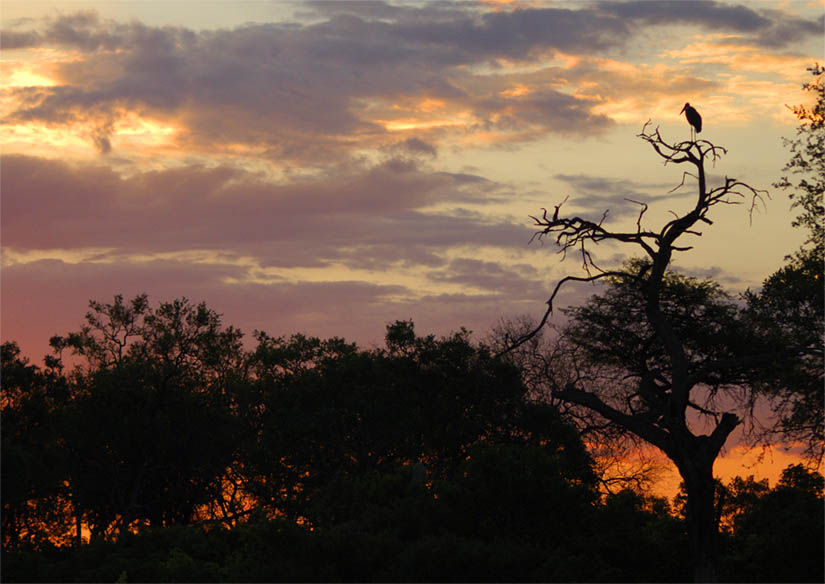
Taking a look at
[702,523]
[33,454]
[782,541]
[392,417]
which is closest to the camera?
[782,541]

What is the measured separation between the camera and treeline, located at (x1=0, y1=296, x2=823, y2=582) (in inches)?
961

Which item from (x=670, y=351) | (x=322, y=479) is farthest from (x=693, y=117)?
(x=322, y=479)

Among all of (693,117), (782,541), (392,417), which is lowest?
(782,541)

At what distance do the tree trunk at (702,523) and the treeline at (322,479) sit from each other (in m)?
0.89

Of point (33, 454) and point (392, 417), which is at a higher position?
point (392, 417)

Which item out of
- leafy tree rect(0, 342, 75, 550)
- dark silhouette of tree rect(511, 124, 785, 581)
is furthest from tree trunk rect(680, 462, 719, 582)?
leafy tree rect(0, 342, 75, 550)

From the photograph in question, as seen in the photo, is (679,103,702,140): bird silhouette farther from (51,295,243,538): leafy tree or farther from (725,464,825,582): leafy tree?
(51,295,243,538): leafy tree

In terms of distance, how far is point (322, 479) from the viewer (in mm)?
43938

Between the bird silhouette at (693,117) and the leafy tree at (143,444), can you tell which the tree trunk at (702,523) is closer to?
the bird silhouette at (693,117)

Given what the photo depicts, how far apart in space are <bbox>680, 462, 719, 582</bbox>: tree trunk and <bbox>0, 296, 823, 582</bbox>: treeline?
0.89 m

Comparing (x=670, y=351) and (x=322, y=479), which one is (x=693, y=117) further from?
(x=322, y=479)

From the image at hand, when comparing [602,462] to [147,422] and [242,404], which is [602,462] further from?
[147,422]

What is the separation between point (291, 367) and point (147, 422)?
445 inches

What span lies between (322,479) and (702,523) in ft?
65.3
